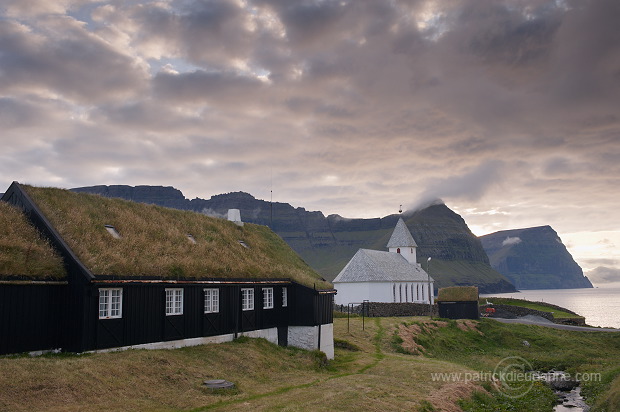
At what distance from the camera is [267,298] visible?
128 feet

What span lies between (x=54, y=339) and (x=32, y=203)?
7.34 m

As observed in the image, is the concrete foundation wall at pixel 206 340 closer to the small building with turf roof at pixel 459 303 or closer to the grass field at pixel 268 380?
the grass field at pixel 268 380

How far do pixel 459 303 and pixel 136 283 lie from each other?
5680 cm

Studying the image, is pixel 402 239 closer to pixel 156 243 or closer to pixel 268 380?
pixel 156 243

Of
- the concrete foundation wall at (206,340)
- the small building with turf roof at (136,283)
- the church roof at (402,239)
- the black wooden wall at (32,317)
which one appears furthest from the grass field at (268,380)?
the church roof at (402,239)

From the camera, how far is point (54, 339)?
84.3 feet

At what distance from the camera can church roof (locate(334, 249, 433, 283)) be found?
263ft

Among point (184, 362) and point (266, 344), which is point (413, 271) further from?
point (184, 362)

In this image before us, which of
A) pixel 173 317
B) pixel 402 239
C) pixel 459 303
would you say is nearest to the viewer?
pixel 173 317

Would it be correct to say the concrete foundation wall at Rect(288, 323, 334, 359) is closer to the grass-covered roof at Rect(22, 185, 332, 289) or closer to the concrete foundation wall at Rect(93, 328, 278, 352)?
the concrete foundation wall at Rect(93, 328, 278, 352)

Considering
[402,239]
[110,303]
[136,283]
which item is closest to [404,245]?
[402,239]

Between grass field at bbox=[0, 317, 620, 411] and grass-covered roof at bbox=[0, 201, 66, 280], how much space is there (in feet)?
12.6

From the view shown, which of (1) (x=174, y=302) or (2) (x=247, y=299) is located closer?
(1) (x=174, y=302)

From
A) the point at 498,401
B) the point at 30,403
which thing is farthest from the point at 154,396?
the point at 498,401
